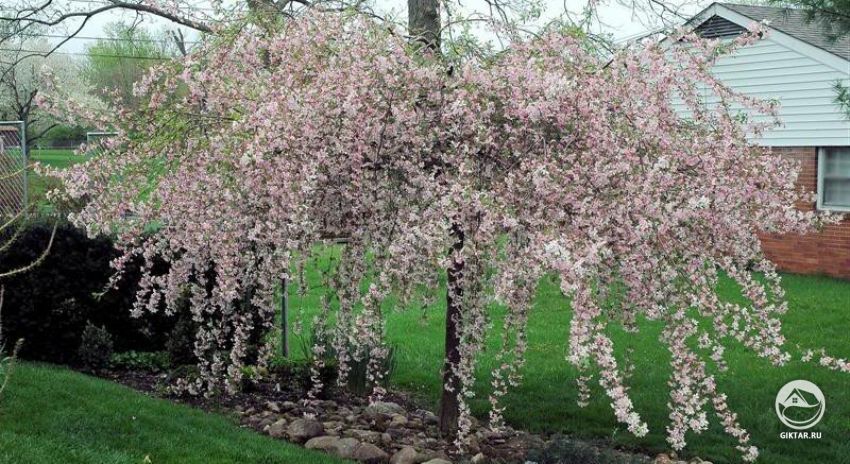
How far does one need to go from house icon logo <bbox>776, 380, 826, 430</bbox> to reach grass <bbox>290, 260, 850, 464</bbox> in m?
0.09

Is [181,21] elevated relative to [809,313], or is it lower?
elevated

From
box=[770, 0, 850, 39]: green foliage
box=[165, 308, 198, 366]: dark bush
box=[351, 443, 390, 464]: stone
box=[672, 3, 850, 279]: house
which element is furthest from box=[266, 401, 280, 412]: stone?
box=[672, 3, 850, 279]: house

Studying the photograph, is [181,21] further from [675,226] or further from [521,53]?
[675,226]

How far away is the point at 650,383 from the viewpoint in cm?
938

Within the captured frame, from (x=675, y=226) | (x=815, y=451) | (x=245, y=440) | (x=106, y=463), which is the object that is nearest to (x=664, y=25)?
(x=815, y=451)

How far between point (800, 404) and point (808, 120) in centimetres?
950

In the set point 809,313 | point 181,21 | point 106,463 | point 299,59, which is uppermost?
point 181,21

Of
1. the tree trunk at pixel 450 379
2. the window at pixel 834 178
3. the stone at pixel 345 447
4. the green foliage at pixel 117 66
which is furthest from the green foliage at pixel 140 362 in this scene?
the green foliage at pixel 117 66

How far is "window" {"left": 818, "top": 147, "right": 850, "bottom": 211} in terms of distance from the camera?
16.2 metres

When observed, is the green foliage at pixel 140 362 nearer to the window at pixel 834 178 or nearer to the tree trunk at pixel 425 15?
the tree trunk at pixel 425 15

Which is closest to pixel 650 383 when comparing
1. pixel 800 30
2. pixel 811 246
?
pixel 811 246

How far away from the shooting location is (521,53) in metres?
6.10

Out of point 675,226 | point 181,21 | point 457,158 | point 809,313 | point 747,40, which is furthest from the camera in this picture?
point 809,313

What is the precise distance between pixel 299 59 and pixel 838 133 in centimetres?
1286
